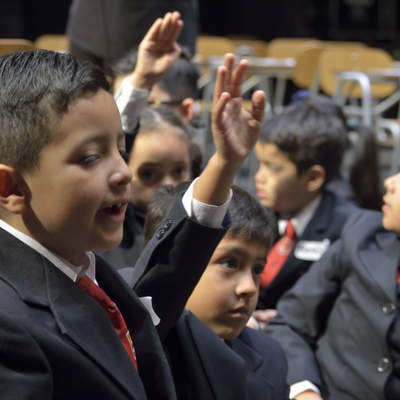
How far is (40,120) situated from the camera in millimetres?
770

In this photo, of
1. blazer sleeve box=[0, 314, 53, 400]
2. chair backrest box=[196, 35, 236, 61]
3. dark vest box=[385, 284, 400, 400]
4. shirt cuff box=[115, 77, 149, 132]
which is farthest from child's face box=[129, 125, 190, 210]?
chair backrest box=[196, 35, 236, 61]

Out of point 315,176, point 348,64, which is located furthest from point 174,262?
point 348,64

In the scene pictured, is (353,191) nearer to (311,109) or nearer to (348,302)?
(311,109)

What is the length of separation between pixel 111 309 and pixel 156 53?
2.62ft

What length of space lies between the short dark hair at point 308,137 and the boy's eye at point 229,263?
1.07m

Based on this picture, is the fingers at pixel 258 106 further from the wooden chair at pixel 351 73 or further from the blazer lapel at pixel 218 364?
the wooden chair at pixel 351 73

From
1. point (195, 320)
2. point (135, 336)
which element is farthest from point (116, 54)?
point (135, 336)

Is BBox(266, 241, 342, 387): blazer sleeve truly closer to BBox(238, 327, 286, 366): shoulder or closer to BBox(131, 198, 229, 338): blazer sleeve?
BBox(238, 327, 286, 366): shoulder

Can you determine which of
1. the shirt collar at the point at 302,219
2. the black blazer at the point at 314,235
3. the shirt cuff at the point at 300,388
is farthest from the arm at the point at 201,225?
the shirt collar at the point at 302,219

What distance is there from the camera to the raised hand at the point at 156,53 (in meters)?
1.48

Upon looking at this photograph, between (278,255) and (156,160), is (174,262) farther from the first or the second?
(278,255)

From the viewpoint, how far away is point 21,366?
28.5 inches

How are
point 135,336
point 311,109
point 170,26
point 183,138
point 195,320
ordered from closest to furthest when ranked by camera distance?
point 135,336
point 195,320
point 170,26
point 183,138
point 311,109

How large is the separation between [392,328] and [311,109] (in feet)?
3.78
